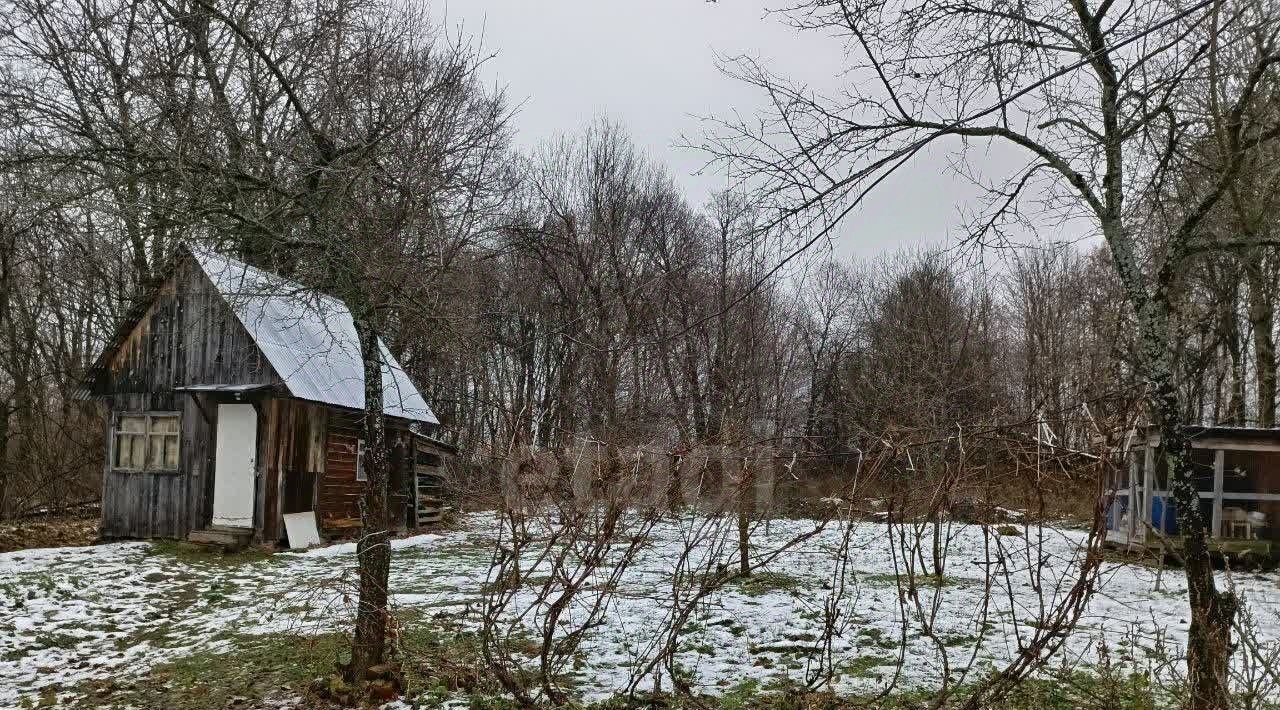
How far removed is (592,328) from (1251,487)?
13956 millimetres

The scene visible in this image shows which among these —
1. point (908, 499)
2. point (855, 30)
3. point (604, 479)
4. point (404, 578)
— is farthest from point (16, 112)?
point (404, 578)

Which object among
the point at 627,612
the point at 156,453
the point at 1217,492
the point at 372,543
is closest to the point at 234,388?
the point at 156,453

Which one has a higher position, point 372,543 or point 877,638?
point 372,543

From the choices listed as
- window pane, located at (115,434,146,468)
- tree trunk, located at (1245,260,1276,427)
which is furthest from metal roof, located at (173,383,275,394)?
tree trunk, located at (1245,260,1276,427)

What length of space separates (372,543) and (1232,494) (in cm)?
1368

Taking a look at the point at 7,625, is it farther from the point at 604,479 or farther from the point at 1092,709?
the point at 1092,709

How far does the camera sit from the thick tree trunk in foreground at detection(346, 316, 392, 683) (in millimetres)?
6383

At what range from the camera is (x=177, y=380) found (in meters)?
15.7

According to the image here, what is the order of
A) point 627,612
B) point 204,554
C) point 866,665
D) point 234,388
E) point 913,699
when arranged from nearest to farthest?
point 913,699 → point 866,665 → point 627,612 → point 204,554 → point 234,388

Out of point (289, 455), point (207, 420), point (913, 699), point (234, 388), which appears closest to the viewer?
point (913, 699)

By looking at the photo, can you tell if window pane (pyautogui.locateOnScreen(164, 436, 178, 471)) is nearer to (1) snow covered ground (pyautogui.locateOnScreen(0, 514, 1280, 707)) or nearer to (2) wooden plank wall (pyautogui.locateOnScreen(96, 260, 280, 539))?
(2) wooden plank wall (pyautogui.locateOnScreen(96, 260, 280, 539))

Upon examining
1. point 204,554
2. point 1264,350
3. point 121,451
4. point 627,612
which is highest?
point 1264,350

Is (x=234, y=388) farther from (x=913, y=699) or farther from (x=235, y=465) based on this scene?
(x=913, y=699)

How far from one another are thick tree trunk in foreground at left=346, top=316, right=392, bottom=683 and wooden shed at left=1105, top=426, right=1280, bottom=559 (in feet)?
36.5
